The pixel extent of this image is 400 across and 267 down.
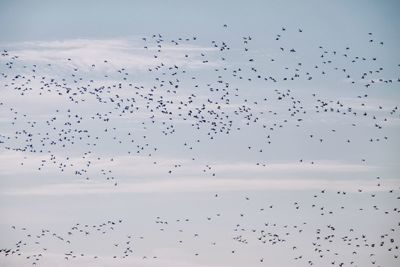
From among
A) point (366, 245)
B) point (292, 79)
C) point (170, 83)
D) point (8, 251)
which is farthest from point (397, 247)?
point (8, 251)

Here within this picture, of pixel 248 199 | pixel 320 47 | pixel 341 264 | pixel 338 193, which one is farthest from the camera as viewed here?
pixel 341 264

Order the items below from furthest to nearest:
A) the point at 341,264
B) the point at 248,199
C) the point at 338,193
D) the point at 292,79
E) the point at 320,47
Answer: the point at 341,264, the point at 338,193, the point at 248,199, the point at 292,79, the point at 320,47

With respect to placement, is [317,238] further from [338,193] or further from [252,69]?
[252,69]

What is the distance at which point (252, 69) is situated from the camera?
195ft

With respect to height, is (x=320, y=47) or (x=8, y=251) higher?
(x=320, y=47)

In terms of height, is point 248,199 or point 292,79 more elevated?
point 292,79

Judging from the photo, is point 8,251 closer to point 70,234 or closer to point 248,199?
point 70,234

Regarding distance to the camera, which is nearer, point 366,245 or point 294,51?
point 294,51

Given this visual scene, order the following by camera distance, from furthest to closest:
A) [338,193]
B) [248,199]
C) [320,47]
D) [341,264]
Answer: [341,264], [338,193], [248,199], [320,47]

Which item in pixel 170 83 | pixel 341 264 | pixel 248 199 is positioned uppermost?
pixel 170 83

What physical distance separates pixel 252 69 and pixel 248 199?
534 inches

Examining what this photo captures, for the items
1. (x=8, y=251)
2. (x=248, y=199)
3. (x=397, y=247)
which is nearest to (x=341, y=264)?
(x=397, y=247)

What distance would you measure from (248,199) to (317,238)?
8576mm

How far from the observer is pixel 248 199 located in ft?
222
